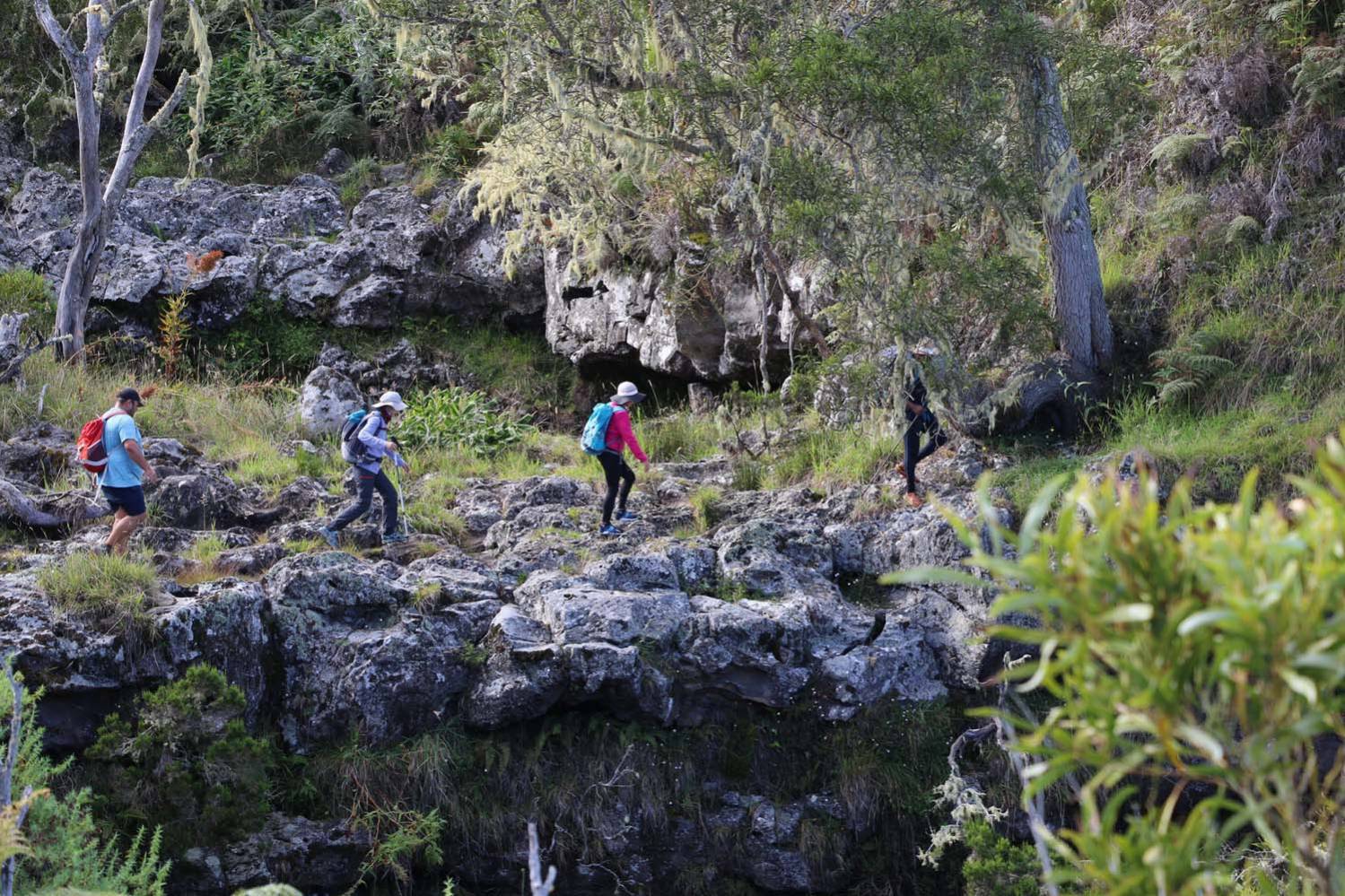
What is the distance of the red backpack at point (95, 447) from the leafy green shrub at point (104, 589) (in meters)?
0.74

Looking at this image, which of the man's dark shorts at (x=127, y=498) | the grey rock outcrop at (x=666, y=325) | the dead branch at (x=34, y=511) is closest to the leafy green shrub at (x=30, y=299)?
the dead branch at (x=34, y=511)

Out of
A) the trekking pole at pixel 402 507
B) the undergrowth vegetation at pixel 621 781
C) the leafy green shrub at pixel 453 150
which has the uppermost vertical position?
the leafy green shrub at pixel 453 150

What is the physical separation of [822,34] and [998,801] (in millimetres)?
6417

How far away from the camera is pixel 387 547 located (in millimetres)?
11133

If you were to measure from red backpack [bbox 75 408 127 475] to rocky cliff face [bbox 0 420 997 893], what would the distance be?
0.80 metres

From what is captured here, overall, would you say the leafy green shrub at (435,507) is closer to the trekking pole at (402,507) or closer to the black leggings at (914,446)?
the trekking pole at (402,507)

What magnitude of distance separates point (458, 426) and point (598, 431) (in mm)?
4058

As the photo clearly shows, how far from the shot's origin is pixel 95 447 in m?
10.1

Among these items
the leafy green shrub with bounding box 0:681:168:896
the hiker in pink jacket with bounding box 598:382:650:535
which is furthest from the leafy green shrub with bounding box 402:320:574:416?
the leafy green shrub with bounding box 0:681:168:896

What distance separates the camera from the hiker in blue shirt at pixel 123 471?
10070 mm

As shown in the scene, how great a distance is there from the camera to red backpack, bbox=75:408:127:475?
1011 centimetres

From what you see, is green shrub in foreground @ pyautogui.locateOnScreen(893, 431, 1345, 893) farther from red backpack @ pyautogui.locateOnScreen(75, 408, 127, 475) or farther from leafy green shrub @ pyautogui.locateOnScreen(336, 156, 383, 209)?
leafy green shrub @ pyautogui.locateOnScreen(336, 156, 383, 209)

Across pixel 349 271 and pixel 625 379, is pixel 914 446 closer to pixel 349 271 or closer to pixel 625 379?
pixel 625 379

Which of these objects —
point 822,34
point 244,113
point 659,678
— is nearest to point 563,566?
point 659,678
